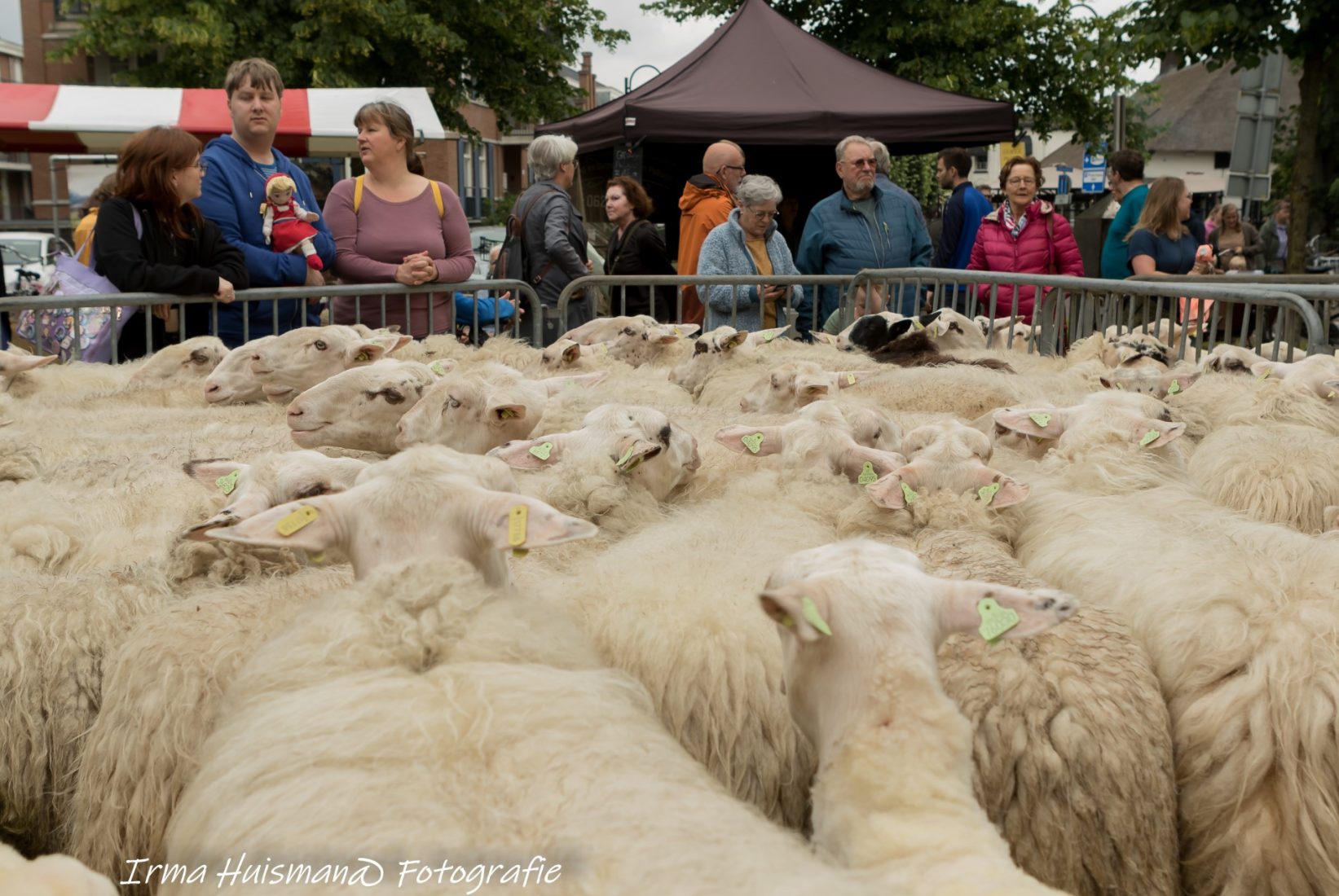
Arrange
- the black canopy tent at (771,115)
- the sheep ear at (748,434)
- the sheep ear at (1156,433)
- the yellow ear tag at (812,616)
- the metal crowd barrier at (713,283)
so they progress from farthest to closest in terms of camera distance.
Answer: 1. the black canopy tent at (771,115)
2. the metal crowd barrier at (713,283)
3. the sheep ear at (748,434)
4. the sheep ear at (1156,433)
5. the yellow ear tag at (812,616)

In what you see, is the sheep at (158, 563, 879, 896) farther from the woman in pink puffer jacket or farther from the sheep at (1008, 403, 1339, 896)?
the woman in pink puffer jacket

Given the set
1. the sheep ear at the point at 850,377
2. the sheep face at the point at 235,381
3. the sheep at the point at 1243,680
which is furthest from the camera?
the sheep ear at the point at 850,377

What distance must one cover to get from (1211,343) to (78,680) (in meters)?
4.71

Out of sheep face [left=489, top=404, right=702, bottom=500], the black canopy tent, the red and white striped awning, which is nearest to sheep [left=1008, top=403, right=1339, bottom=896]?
sheep face [left=489, top=404, right=702, bottom=500]

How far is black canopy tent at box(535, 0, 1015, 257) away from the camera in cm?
1130

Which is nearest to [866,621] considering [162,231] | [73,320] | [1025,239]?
[162,231]

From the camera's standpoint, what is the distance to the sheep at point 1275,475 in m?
3.61

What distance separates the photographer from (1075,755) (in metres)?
2.36

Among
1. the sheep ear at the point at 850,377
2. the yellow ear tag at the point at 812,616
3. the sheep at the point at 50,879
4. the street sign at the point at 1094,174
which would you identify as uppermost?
the street sign at the point at 1094,174

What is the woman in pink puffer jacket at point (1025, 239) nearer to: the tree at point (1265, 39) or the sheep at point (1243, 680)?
the tree at point (1265, 39)

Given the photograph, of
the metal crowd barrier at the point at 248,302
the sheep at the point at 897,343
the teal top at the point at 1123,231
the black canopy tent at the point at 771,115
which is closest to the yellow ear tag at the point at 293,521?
the metal crowd barrier at the point at 248,302

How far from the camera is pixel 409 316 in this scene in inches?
277

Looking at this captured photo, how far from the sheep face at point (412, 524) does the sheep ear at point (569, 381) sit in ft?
6.77

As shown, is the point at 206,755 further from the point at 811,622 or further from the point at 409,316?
the point at 409,316
